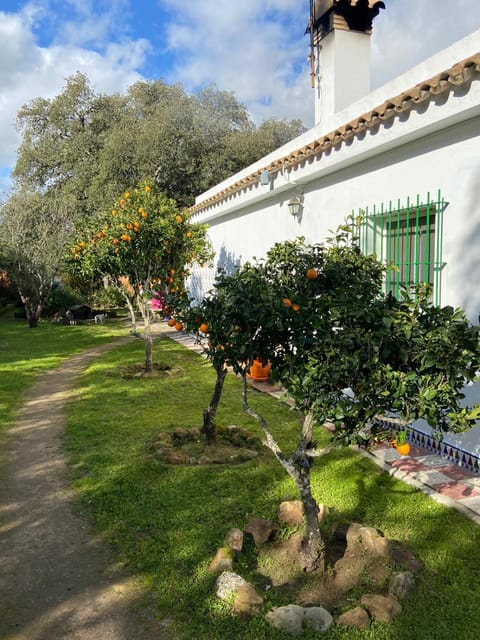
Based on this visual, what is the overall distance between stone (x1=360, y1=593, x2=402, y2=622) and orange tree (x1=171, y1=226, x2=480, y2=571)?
437mm

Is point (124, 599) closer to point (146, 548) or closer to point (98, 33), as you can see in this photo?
point (146, 548)

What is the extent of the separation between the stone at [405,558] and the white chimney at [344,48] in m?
8.15

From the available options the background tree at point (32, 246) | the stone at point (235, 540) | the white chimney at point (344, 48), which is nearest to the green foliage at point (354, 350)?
the stone at point (235, 540)

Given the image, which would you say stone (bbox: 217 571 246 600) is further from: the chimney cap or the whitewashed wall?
the chimney cap

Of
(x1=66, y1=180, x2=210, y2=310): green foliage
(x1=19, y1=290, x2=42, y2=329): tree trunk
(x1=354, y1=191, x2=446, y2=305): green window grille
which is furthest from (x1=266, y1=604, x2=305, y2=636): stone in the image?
(x1=19, y1=290, x2=42, y2=329): tree trunk

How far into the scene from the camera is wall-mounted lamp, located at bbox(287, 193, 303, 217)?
912 centimetres

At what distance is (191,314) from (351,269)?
54.1 inches

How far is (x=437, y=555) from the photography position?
Result: 358 centimetres

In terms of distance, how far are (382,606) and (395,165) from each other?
205 inches

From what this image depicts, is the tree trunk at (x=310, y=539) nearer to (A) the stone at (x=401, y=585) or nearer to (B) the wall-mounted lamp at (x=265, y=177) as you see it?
(A) the stone at (x=401, y=585)

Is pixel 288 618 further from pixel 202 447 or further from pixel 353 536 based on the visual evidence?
pixel 202 447

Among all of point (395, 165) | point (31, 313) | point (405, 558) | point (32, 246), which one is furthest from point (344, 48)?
point (31, 313)

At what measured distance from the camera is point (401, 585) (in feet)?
10.2

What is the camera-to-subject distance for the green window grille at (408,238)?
582 cm
